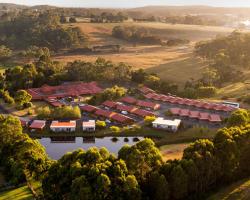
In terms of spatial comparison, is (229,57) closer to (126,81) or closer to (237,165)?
(126,81)

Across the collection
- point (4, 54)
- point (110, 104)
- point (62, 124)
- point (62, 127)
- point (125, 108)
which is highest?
point (4, 54)

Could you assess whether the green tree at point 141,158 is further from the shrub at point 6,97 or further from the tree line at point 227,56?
the tree line at point 227,56

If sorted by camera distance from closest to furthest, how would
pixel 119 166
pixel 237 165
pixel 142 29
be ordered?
pixel 119 166, pixel 237 165, pixel 142 29

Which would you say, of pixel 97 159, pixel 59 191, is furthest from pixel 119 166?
pixel 59 191

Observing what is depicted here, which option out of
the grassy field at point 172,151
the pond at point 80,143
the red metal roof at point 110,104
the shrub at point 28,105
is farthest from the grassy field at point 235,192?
the shrub at point 28,105

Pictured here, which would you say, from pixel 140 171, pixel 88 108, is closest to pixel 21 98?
pixel 88 108

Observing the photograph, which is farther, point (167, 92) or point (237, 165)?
point (167, 92)

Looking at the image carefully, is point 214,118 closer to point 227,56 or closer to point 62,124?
point 62,124
